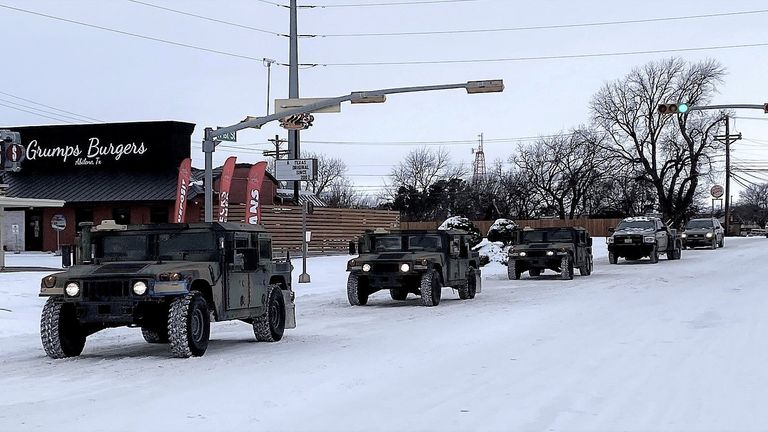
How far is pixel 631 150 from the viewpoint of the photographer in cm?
7706

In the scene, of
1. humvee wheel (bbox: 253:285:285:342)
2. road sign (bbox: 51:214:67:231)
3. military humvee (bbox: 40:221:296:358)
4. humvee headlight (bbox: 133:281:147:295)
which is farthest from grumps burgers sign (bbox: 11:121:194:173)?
humvee headlight (bbox: 133:281:147:295)

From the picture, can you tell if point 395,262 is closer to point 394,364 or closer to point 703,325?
point 703,325

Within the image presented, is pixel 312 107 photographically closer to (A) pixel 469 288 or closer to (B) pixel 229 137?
(B) pixel 229 137

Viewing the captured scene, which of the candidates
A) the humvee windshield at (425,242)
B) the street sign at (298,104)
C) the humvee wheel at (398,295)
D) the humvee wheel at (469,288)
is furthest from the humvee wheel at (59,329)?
the street sign at (298,104)

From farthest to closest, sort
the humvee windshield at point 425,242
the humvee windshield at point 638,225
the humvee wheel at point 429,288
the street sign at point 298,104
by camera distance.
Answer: the humvee windshield at point 638,225 < the street sign at point 298,104 < the humvee windshield at point 425,242 < the humvee wheel at point 429,288

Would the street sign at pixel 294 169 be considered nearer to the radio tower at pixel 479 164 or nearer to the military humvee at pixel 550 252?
the military humvee at pixel 550 252

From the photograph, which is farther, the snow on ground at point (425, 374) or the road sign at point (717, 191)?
the road sign at point (717, 191)

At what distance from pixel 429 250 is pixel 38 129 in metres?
35.5

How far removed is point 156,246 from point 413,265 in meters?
7.55

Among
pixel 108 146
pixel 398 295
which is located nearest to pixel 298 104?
pixel 398 295

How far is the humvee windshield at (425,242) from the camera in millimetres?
20609

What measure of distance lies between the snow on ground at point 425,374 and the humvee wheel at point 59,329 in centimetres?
26

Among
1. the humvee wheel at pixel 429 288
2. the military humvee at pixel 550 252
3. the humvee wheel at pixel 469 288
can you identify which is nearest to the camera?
the humvee wheel at pixel 429 288

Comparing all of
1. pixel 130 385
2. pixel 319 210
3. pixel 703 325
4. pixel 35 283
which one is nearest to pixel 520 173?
pixel 319 210
